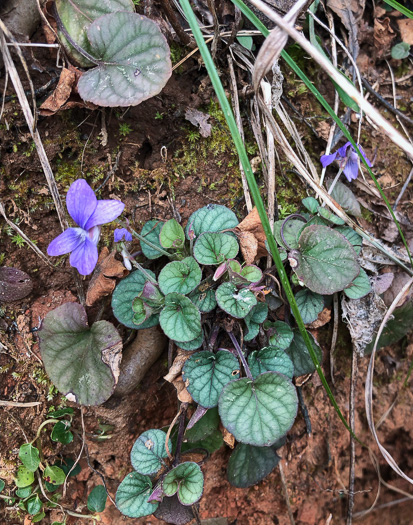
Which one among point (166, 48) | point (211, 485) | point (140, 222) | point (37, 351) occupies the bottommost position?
point (211, 485)

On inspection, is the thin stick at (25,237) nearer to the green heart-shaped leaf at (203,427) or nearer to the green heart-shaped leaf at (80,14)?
the green heart-shaped leaf at (80,14)

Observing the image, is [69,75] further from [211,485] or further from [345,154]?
[211,485]

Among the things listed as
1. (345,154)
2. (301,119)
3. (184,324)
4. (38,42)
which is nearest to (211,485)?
(184,324)

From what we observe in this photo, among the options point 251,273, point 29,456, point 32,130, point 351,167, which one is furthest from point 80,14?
point 29,456

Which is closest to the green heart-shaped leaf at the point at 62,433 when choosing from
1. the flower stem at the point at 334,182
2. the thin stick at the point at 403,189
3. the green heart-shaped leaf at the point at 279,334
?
the green heart-shaped leaf at the point at 279,334

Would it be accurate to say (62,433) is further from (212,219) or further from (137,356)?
(212,219)

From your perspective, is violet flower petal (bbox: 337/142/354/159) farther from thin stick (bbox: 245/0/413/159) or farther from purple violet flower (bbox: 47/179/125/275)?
purple violet flower (bbox: 47/179/125/275)

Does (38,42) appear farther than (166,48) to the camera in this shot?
Yes
